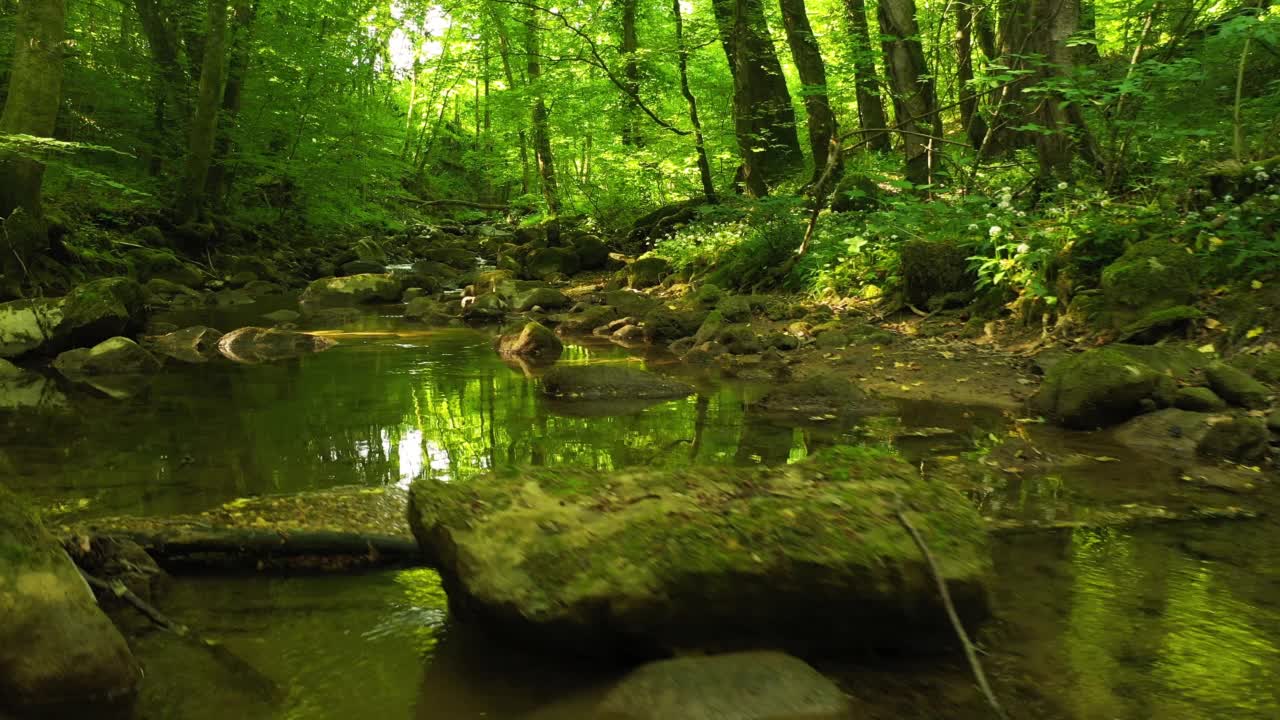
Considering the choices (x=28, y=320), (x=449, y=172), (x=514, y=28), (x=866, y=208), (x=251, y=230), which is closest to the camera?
(x=28, y=320)

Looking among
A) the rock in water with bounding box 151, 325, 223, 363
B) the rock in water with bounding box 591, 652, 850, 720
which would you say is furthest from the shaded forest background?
the rock in water with bounding box 591, 652, 850, 720

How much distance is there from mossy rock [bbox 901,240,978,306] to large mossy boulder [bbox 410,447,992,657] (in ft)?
21.9

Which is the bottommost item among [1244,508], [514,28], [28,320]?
[1244,508]

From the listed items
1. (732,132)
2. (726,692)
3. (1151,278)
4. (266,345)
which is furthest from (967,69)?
(726,692)

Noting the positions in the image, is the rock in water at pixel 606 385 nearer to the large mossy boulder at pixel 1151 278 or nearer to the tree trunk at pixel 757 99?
the large mossy boulder at pixel 1151 278

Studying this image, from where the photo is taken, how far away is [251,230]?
1806 centimetres

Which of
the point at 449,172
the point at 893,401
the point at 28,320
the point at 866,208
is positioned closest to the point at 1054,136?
the point at 866,208

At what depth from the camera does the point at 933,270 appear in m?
8.71

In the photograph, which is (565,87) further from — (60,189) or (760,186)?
(60,189)

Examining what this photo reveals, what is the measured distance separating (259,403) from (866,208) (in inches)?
345

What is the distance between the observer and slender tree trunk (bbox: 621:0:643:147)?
15016 mm

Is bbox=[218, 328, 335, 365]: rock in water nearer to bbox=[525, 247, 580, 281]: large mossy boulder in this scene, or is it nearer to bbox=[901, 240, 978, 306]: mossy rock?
bbox=[901, 240, 978, 306]: mossy rock

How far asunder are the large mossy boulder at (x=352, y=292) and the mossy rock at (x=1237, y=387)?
13630 millimetres

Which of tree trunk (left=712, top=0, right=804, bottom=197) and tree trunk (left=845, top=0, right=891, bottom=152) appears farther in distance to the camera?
tree trunk (left=712, top=0, right=804, bottom=197)
